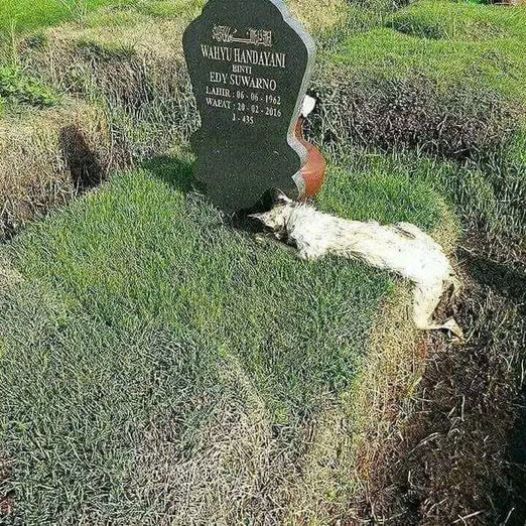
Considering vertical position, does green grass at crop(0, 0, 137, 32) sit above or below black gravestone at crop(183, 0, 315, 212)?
below

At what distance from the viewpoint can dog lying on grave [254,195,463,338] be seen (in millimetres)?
3352

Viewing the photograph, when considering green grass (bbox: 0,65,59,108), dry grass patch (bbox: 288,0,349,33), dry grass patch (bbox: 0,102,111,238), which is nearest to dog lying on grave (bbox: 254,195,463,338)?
dry grass patch (bbox: 0,102,111,238)

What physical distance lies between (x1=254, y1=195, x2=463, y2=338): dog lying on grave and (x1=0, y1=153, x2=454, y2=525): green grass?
92 mm

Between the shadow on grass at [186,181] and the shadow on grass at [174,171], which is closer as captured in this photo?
the shadow on grass at [186,181]

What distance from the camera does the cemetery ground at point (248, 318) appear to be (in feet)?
8.02

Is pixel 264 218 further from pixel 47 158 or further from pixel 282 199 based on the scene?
pixel 47 158

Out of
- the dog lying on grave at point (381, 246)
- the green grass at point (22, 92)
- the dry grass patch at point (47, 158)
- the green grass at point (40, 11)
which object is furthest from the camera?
the green grass at point (40, 11)

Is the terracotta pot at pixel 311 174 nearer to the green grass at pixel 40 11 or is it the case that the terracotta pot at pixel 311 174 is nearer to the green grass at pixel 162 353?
the green grass at pixel 162 353

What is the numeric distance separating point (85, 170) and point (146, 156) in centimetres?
39

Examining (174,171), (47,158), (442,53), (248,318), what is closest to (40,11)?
(47,158)

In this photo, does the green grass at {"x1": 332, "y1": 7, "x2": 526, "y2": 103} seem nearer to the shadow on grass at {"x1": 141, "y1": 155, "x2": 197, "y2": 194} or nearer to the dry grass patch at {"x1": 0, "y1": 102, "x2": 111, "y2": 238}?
the shadow on grass at {"x1": 141, "y1": 155, "x2": 197, "y2": 194}

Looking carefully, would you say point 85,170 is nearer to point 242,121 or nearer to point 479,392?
point 242,121

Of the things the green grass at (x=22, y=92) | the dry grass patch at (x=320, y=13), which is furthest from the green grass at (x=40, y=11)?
the dry grass patch at (x=320, y=13)

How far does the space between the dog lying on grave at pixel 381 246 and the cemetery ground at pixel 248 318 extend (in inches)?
3.6
